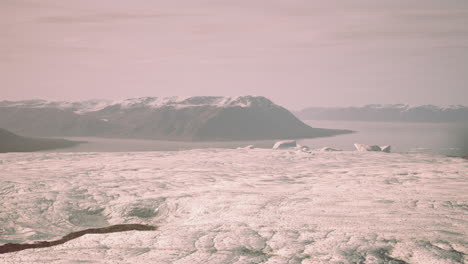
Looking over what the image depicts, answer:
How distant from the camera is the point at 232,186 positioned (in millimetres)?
20156

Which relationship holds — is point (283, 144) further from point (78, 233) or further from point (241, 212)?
point (78, 233)

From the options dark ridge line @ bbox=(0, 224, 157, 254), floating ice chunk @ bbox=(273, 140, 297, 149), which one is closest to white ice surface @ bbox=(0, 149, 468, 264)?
dark ridge line @ bbox=(0, 224, 157, 254)

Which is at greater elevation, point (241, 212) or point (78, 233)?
point (241, 212)

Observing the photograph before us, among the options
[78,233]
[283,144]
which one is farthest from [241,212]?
[283,144]

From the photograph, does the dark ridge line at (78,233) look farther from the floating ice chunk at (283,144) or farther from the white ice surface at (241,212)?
the floating ice chunk at (283,144)

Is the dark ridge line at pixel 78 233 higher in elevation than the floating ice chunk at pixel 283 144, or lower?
higher

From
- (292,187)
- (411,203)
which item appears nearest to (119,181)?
(292,187)

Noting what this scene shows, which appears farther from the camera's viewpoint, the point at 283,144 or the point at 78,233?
the point at 283,144

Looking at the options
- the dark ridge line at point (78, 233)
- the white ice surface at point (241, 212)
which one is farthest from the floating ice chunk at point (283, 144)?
the dark ridge line at point (78, 233)

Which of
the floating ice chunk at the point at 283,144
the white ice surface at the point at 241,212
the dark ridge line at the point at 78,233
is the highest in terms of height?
the white ice surface at the point at 241,212

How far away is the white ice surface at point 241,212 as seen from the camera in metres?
9.96

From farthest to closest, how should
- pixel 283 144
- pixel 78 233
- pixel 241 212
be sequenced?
pixel 283 144 → pixel 241 212 → pixel 78 233

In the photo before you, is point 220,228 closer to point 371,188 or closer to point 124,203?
point 124,203

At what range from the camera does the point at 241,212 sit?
1438 cm
